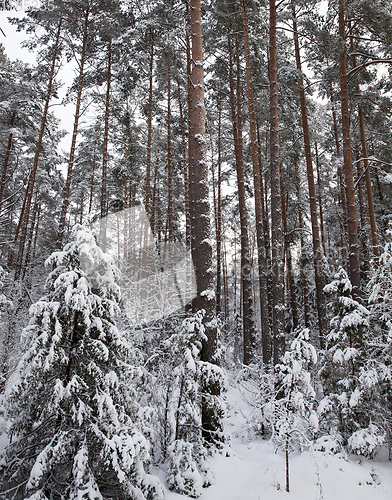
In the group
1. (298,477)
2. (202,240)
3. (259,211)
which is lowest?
(298,477)

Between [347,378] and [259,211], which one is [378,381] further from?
[259,211]

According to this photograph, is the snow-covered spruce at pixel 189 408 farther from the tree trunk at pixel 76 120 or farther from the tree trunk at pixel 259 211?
the tree trunk at pixel 76 120

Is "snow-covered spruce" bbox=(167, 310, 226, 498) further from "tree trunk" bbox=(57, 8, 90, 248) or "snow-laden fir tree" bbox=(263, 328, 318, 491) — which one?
"tree trunk" bbox=(57, 8, 90, 248)

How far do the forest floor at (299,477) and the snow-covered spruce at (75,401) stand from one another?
108 centimetres

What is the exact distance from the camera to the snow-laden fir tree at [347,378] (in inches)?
202

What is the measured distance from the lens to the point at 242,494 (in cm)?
398

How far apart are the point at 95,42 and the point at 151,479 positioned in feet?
51.8

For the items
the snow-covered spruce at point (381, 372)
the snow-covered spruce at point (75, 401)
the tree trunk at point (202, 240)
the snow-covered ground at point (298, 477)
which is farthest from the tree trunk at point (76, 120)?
the snow-covered spruce at point (381, 372)

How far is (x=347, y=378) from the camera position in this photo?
5.52m

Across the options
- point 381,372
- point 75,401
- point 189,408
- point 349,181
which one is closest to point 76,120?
point 349,181

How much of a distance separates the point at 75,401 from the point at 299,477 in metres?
3.51

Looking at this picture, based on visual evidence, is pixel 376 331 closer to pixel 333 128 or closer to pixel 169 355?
pixel 169 355

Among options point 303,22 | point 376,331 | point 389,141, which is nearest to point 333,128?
point 389,141

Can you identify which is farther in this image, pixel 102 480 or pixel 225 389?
pixel 225 389
